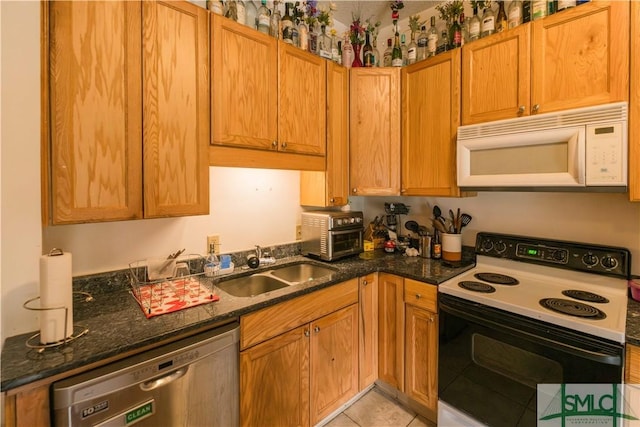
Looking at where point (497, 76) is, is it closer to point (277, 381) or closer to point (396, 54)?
point (396, 54)

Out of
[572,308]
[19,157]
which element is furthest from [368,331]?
[19,157]

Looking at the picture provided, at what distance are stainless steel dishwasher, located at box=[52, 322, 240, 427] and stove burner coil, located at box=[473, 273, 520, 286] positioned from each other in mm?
1438

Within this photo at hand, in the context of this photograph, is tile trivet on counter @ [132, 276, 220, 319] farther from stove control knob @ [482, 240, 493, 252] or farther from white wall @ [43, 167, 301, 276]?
stove control knob @ [482, 240, 493, 252]

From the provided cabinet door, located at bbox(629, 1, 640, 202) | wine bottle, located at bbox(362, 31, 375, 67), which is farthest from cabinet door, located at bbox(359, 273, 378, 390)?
wine bottle, located at bbox(362, 31, 375, 67)

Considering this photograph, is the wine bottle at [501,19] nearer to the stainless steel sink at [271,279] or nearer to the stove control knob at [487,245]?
the stove control knob at [487,245]

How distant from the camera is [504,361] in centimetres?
140

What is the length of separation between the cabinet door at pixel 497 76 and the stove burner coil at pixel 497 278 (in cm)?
93

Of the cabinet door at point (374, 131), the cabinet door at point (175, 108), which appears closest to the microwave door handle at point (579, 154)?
the cabinet door at point (374, 131)

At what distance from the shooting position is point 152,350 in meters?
1.05

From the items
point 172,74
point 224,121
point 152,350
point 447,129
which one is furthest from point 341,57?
point 152,350

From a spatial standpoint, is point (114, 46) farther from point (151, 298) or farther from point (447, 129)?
point (447, 129)

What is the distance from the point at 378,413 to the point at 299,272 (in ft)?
3.40

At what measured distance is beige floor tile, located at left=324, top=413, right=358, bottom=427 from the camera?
179cm

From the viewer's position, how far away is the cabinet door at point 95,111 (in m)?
1.06
